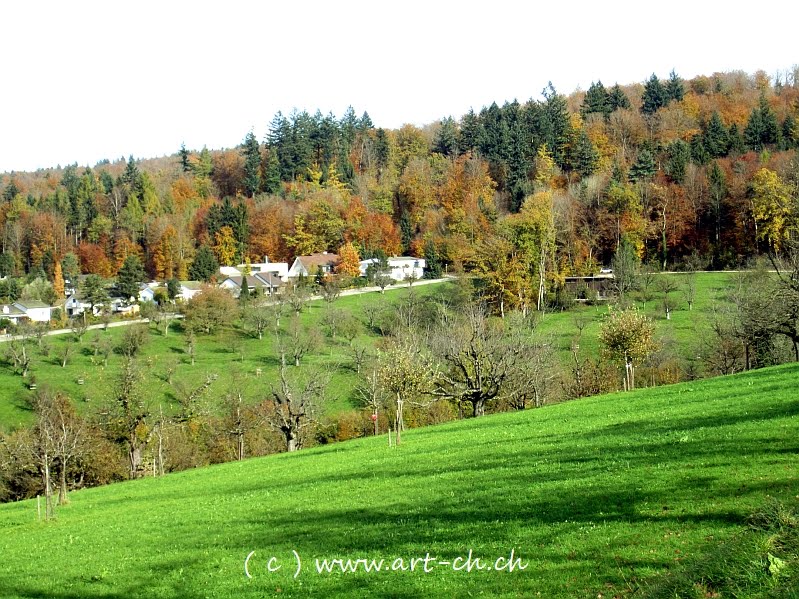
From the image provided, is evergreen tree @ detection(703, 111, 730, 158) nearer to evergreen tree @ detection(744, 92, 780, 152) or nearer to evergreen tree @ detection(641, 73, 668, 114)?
evergreen tree @ detection(744, 92, 780, 152)

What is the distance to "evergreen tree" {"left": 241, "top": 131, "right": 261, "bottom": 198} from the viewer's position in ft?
491

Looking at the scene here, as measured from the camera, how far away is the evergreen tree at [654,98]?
13812cm

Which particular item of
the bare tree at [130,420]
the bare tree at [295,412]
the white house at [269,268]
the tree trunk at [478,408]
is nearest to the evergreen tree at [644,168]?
the white house at [269,268]

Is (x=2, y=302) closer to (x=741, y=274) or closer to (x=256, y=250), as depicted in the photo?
(x=256, y=250)

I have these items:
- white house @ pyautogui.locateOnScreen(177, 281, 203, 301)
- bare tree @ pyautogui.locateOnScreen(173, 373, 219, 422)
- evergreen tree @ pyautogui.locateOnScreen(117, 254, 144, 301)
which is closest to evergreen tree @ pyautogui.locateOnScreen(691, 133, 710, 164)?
white house @ pyautogui.locateOnScreen(177, 281, 203, 301)

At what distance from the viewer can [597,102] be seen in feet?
458

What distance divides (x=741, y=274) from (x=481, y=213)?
46.3 metres

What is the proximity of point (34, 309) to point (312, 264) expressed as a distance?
39.6 m

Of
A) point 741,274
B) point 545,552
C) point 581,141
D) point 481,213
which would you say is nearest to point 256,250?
point 481,213

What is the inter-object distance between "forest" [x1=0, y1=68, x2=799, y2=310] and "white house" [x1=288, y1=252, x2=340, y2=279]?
217 inches

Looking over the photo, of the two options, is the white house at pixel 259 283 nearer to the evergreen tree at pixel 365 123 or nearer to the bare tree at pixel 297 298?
the bare tree at pixel 297 298

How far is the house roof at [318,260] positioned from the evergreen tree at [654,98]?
212ft

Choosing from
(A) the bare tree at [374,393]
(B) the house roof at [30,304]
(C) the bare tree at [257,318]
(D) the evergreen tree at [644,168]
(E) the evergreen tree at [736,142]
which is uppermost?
(E) the evergreen tree at [736,142]

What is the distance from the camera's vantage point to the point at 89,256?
441ft
